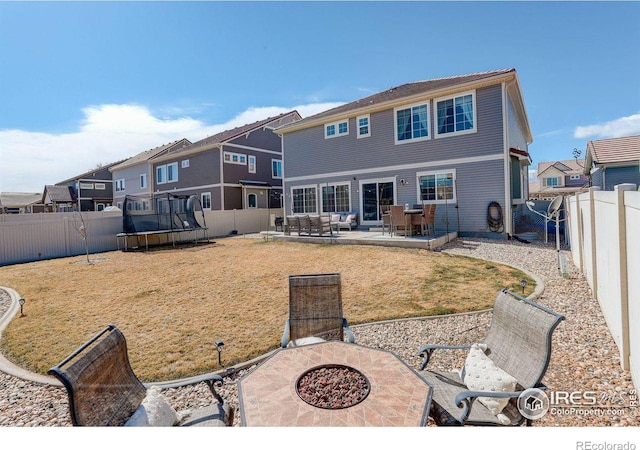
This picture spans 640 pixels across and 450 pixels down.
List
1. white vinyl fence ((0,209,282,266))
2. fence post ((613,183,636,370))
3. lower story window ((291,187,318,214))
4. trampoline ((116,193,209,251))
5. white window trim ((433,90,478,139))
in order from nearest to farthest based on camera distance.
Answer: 1. fence post ((613,183,636,370))
2. white vinyl fence ((0,209,282,266))
3. white window trim ((433,90,478,139))
4. trampoline ((116,193,209,251))
5. lower story window ((291,187,318,214))

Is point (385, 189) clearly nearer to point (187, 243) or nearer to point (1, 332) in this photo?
point (187, 243)

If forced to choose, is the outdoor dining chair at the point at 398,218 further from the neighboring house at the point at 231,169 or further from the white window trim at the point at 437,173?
the neighboring house at the point at 231,169

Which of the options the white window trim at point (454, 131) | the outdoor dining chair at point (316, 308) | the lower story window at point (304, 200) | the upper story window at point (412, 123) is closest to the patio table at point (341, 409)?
the outdoor dining chair at point (316, 308)

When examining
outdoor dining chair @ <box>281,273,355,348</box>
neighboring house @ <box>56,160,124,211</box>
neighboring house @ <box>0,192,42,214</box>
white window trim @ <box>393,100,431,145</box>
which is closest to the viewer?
outdoor dining chair @ <box>281,273,355,348</box>

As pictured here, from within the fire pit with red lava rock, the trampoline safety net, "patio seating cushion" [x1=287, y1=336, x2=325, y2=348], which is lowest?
"patio seating cushion" [x1=287, y1=336, x2=325, y2=348]

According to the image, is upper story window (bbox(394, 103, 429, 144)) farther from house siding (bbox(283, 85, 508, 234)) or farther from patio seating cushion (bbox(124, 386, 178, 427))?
patio seating cushion (bbox(124, 386, 178, 427))

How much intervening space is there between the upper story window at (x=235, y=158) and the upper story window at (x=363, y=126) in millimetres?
9411

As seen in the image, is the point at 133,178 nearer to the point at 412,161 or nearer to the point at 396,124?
the point at 396,124

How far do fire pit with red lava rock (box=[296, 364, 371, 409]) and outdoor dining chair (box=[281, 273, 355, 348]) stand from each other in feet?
3.79

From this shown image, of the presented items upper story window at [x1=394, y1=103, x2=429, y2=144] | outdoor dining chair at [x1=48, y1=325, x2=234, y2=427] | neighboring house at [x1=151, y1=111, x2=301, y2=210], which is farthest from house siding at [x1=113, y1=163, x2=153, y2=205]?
outdoor dining chair at [x1=48, y1=325, x2=234, y2=427]

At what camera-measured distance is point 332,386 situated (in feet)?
6.07

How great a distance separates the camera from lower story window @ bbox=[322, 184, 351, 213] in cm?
1352

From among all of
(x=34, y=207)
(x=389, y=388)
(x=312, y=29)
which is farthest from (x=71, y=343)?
(x=34, y=207)

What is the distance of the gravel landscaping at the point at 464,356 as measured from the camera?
2276mm
